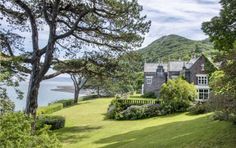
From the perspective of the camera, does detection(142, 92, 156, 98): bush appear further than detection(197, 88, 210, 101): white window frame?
Yes

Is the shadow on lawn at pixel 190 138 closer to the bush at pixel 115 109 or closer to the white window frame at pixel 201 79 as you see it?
the bush at pixel 115 109

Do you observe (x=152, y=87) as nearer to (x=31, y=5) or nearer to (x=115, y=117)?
(x=115, y=117)

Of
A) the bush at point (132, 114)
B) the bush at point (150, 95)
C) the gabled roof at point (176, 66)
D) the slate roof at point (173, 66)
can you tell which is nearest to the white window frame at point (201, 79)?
the slate roof at point (173, 66)

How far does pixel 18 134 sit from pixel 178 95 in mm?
31559

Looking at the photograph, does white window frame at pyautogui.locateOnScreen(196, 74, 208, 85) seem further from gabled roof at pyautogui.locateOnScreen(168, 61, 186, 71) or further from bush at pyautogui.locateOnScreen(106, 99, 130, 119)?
bush at pyautogui.locateOnScreen(106, 99, 130, 119)

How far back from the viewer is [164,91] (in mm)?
39312

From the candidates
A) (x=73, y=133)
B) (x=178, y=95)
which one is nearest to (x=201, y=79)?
(x=178, y=95)

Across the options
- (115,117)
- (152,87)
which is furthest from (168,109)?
(152,87)

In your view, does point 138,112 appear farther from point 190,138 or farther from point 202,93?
point 202,93

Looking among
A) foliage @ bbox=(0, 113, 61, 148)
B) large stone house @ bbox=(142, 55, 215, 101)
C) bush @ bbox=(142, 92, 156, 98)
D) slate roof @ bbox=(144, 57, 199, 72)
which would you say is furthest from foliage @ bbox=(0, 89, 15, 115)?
bush @ bbox=(142, 92, 156, 98)

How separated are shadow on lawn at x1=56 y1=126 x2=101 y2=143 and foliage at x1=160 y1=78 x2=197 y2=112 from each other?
987 cm

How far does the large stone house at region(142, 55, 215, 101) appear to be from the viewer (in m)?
62.5

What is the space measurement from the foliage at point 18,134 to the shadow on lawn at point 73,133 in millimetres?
16311

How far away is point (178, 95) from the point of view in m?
38.6
